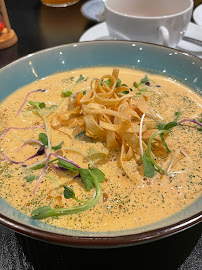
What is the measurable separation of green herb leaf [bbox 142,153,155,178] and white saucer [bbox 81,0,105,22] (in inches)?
57.2

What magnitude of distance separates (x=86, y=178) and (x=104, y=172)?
8 cm

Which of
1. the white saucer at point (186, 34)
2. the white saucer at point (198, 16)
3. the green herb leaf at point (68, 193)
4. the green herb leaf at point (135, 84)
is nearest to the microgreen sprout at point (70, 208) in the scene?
the green herb leaf at point (68, 193)

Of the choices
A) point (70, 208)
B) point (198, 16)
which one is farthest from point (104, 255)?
point (198, 16)

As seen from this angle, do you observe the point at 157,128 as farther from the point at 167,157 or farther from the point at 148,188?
the point at 148,188

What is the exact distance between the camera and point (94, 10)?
2287mm

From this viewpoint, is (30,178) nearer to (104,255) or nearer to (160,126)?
(104,255)

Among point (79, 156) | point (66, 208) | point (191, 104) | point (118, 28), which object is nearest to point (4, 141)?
point (79, 156)

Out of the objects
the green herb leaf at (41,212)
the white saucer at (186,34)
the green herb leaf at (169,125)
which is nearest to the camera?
the green herb leaf at (41,212)

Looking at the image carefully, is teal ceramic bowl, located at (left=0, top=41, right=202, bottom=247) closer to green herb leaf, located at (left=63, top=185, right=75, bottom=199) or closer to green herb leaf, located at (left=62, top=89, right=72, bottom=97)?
green herb leaf, located at (left=62, top=89, right=72, bottom=97)

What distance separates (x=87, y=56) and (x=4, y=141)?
0.61 metres

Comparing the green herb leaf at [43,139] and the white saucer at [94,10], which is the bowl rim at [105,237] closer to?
the green herb leaf at [43,139]

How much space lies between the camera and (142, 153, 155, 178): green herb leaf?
37.4 inches

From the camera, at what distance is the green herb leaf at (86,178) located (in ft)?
3.02

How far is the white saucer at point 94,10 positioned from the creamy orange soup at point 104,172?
3.49 feet
